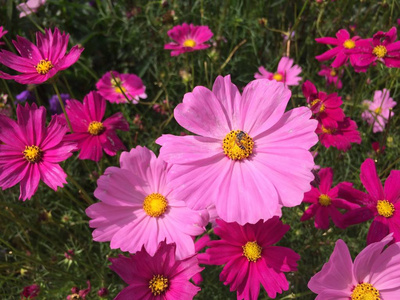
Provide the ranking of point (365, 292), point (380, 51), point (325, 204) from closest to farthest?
point (365, 292), point (325, 204), point (380, 51)

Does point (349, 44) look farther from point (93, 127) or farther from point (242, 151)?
point (93, 127)

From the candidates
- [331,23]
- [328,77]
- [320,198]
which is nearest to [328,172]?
[320,198]

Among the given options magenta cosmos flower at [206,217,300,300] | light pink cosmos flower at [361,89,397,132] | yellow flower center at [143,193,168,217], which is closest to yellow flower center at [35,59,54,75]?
yellow flower center at [143,193,168,217]

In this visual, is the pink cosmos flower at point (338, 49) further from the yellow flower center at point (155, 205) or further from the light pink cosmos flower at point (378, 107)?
the yellow flower center at point (155, 205)

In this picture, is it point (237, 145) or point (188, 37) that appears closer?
→ point (237, 145)

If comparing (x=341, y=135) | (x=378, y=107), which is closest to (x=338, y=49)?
(x=341, y=135)

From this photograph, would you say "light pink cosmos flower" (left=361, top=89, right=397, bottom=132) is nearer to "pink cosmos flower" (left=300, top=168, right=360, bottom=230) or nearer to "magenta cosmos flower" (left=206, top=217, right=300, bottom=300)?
"pink cosmos flower" (left=300, top=168, right=360, bottom=230)

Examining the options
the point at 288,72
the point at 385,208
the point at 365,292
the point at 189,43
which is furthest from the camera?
the point at 288,72
